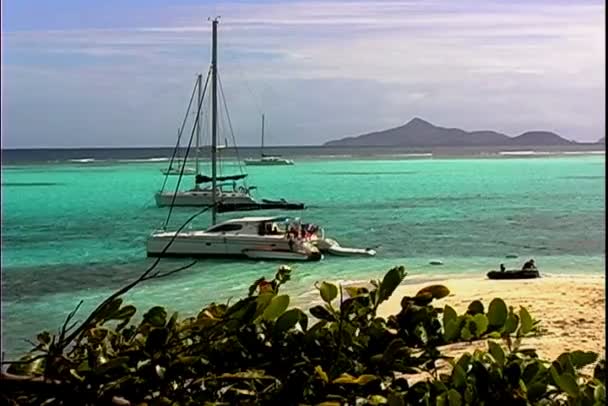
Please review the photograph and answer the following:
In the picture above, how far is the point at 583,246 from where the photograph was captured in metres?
19.3

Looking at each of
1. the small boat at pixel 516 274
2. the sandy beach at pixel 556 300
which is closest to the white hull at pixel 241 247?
the sandy beach at pixel 556 300

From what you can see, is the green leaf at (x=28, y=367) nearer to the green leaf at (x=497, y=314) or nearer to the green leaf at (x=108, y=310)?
the green leaf at (x=108, y=310)

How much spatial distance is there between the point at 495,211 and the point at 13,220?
1459cm

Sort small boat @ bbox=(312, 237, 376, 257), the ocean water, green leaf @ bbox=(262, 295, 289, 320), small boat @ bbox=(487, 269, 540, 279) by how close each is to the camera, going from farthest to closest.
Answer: small boat @ bbox=(312, 237, 376, 257)
small boat @ bbox=(487, 269, 540, 279)
the ocean water
green leaf @ bbox=(262, 295, 289, 320)

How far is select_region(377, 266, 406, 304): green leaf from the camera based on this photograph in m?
0.82

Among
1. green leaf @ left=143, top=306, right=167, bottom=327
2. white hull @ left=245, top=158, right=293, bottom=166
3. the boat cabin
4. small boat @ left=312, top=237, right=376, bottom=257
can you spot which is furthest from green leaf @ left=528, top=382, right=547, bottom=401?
white hull @ left=245, top=158, right=293, bottom=166

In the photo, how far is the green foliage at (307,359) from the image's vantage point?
2.39 feet

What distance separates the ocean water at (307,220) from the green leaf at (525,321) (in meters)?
0.15

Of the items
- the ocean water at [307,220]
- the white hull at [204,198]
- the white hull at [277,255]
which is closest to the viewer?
the ocean water at [307,220]

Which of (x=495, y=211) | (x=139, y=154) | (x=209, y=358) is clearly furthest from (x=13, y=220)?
(x=139, y=154)

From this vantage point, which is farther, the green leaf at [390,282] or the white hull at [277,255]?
the white hull at [277,255]

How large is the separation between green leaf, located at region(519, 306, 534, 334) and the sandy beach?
636 centimetres

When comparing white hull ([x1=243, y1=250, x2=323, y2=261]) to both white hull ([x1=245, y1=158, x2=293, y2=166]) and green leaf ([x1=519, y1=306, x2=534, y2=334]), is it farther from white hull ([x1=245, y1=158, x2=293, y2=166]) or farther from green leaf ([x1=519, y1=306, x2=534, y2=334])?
white hull ([x1=245, y1=158, x2=293, y2=166])

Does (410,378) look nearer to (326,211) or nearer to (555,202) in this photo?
(326,211)
